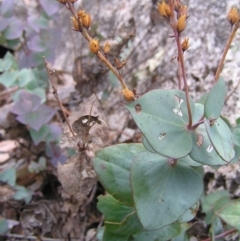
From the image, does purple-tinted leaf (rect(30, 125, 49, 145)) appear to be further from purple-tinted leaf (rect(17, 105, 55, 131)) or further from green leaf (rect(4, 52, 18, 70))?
green leaf (rect(4, 52, 18, 70))

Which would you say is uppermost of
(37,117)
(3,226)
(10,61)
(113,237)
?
(10,61)

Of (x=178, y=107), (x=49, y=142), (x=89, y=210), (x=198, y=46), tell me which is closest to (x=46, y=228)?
(x=89, y=210)

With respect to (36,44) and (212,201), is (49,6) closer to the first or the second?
(36,44)

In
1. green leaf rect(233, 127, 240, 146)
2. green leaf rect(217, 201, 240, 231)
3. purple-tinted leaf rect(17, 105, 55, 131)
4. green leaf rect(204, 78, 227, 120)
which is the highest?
green leaf rect(204, 78, 227, 120)

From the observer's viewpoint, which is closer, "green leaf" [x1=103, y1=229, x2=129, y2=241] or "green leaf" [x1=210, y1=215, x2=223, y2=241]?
"green leaf" [x1=103, y1=229, x2=129, y2=241]

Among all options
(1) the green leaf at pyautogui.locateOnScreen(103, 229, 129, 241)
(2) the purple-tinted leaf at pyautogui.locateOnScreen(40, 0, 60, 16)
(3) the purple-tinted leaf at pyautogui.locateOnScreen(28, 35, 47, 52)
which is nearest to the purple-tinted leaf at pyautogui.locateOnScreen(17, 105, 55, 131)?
(3) the purple-tinted leaf at pyautogui.locateOnScreen(28, 35, 47, 52)

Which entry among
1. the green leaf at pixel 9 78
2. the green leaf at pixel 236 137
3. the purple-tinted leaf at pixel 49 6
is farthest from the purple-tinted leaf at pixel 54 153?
the green leaf at pixel 236 137

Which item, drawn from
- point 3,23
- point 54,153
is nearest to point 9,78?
point 3,23
